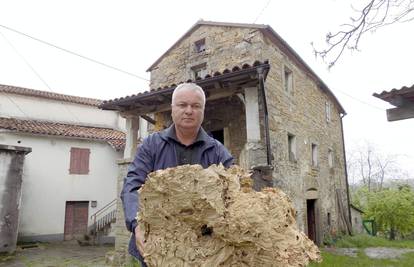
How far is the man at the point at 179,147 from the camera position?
1.65 meters

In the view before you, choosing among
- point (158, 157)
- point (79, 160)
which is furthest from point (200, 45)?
point (158, 157)

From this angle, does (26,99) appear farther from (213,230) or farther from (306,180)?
(213,230)

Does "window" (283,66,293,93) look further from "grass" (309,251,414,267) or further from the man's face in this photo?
the man's face

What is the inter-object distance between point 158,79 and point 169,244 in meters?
10.9

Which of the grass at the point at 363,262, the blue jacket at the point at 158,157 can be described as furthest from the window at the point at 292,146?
the blue jacket at the point at 158,157

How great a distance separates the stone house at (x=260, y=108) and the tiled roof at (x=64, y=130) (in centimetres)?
625

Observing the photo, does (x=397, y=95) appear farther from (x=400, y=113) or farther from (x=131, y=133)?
(x=131, y=133)

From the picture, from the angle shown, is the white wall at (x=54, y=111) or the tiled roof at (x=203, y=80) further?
the white wall at (x=54, y=111)

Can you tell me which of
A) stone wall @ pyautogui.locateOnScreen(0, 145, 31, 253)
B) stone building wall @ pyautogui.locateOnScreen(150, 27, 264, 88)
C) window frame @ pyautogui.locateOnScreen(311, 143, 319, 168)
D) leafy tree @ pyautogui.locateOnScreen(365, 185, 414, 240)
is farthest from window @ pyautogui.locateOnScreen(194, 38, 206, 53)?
leafy tree @ pyautogui.locateOnScreen(365, 185, 414, 240)

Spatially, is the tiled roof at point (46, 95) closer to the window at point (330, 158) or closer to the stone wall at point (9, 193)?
the stone wall at point (9, 193)

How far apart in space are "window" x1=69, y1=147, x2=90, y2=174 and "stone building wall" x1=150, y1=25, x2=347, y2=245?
6.86 meters

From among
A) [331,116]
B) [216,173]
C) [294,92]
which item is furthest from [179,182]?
[331,116]

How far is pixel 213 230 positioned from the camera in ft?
4.01

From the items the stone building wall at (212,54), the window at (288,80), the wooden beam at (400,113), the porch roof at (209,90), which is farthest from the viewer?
the window at (288,80)
